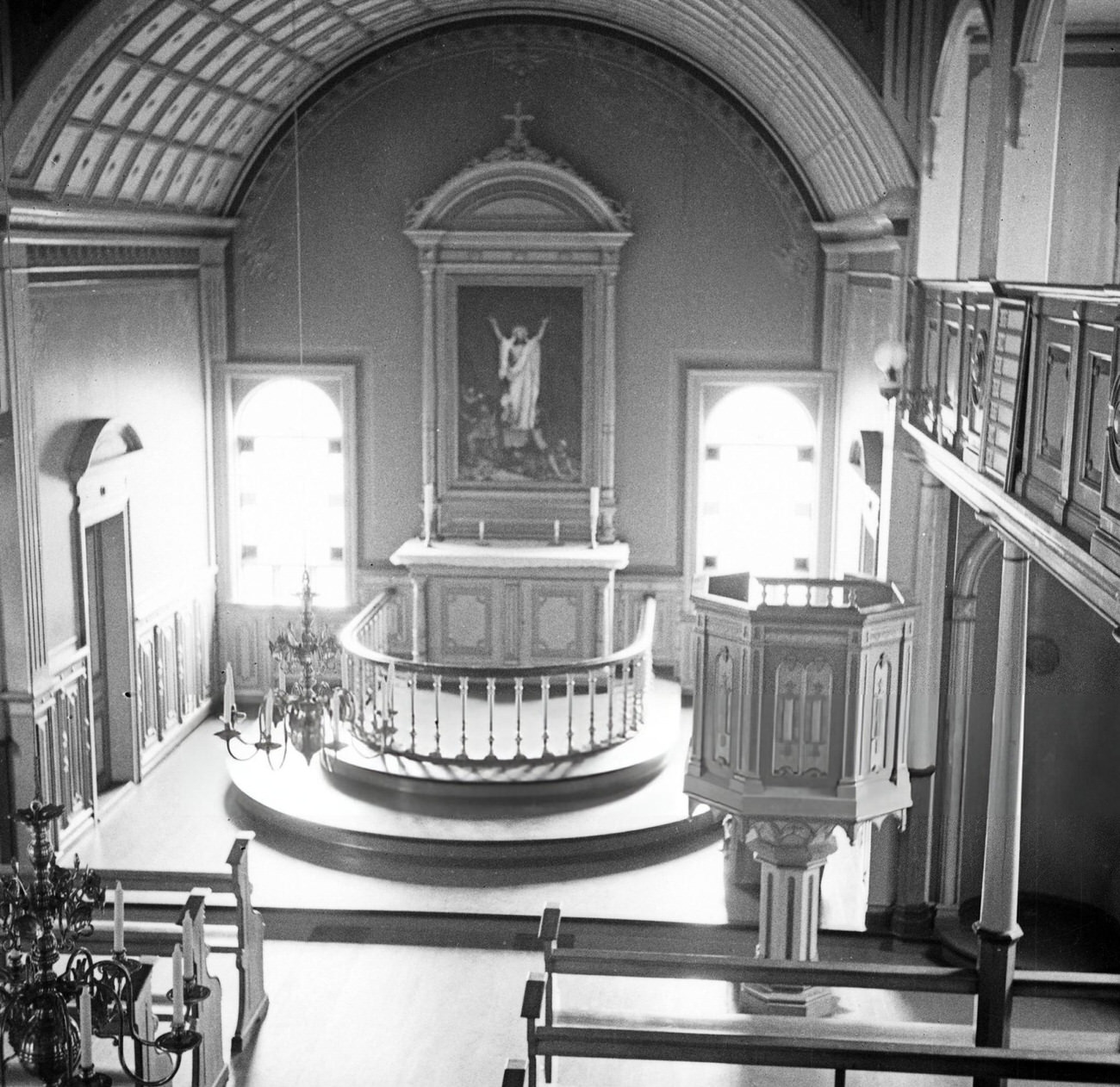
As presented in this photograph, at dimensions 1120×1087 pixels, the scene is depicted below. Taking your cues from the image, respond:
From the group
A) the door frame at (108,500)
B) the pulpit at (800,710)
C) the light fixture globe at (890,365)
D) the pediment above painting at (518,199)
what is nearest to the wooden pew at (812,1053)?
the pulpit at (800,710)

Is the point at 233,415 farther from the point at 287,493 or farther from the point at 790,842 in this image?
the point at 790,842

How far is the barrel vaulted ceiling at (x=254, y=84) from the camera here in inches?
446

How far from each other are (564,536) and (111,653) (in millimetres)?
5109

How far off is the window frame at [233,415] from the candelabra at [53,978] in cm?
1068

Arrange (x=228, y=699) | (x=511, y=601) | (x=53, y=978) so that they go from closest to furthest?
(x=53, y=978) < (x=228, y=699) < (x=511, y=601)

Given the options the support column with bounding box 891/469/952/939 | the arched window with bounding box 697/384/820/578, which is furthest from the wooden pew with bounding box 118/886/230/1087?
the arched window with bounding box 697/384/820/578

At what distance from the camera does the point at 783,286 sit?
1633cm

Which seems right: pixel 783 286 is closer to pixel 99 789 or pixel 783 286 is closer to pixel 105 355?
pixel 105 355

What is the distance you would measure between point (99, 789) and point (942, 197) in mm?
8615

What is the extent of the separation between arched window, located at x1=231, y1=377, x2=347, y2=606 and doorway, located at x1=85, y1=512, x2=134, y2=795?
10.1 ft

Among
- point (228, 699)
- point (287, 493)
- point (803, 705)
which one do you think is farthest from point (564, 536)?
point (228, 699)

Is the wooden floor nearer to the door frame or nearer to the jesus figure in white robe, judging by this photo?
the door frame

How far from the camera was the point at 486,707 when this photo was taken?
1565cm

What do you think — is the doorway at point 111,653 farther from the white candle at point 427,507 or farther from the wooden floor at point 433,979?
the white candle at point 427,507
